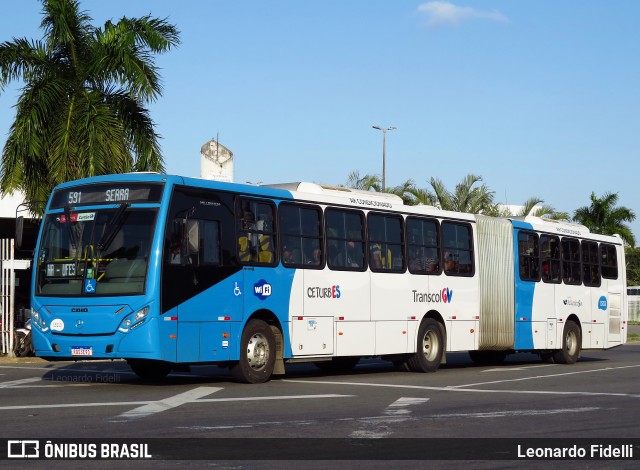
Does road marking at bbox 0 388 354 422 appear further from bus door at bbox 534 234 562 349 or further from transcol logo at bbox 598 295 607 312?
transcol logo at bbox 598 295 607 312

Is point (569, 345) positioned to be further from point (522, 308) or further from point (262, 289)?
point (262, 289)

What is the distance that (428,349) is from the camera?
2323cm

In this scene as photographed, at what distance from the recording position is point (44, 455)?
9.93 metres

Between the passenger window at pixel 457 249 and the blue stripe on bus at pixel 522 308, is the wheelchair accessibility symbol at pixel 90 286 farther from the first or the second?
the blue stripe on bus at pixel 522 308

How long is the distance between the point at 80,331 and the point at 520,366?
499 inches

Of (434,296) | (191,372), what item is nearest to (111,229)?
(191,372)

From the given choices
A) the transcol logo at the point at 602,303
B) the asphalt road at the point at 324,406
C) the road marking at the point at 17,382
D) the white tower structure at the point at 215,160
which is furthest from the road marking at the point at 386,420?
the white tower structure at the point at 215,160

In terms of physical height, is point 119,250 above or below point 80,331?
above

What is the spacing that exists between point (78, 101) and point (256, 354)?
1268 centimetres

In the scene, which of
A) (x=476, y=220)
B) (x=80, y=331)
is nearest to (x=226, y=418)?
(x=80, y=331)

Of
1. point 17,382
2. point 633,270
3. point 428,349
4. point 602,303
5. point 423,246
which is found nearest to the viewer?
point 17,382

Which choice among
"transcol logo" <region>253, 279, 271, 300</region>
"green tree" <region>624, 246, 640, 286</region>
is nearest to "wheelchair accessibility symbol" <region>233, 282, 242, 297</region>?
"transcol logo" <region>253, 279, 271, 300</region>

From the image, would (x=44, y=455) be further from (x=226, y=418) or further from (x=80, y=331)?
(x=80, y=331)

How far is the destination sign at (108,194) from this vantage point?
17.2m
